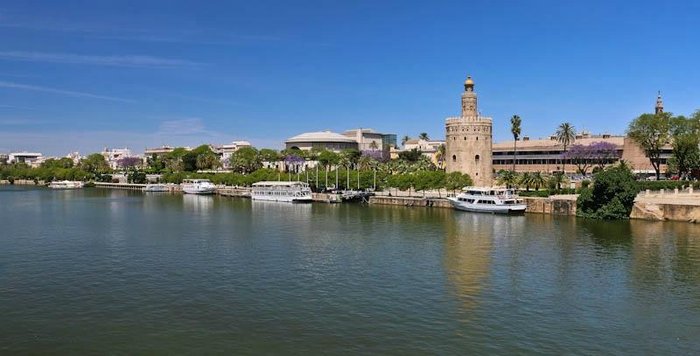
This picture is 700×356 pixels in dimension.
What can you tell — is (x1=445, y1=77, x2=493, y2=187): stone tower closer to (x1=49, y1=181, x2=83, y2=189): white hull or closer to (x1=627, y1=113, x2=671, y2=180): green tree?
(x1=627, y1=113, x2=671, y2=180): green tree

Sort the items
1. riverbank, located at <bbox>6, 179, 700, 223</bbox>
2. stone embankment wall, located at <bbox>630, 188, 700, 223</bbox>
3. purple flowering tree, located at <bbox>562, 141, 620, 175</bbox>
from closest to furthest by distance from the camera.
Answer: stone embankment wall, located at <bbox>630, 188, 700, 223</bbox>, riverbank, located at <bbox>6, 179, 700, 223</bbox>, purple flowering tree, located at <bbox>562, 141, 620, 175</bbox>

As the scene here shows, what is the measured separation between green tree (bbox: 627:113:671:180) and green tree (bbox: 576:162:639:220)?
1645cm

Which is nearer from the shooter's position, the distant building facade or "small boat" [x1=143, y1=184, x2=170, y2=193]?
"small boat" [x1=143, y1=184, x2=170, y2=193]

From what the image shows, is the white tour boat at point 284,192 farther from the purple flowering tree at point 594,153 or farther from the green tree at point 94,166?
the green tree at point 94,166

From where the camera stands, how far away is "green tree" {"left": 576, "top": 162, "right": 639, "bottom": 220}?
61.6 m

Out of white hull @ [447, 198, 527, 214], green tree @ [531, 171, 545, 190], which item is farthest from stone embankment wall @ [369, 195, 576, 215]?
green tree @ [531, 171, 545, 190]

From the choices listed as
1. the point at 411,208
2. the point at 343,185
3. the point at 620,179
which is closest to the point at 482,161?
the point at 411,208

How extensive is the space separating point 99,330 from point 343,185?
82005 millimetres

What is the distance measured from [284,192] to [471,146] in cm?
3072

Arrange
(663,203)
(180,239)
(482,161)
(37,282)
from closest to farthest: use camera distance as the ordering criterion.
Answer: (37,282) < (180,239) < (663,203) < (482,161)

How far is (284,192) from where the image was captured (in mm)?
99375

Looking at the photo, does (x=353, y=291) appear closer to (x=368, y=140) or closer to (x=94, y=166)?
(x=368, y=140)

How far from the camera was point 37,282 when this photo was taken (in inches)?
1287

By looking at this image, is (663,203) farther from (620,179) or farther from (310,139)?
(310,139)
